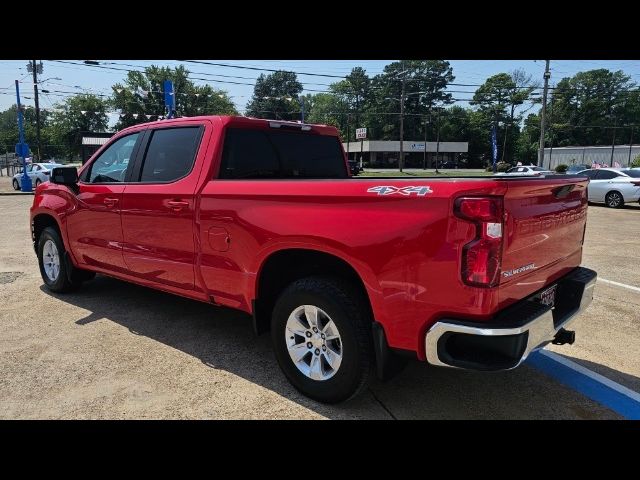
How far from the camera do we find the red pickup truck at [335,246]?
7.84 ft

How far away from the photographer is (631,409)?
120 inches

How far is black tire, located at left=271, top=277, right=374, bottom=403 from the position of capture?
2.82 m

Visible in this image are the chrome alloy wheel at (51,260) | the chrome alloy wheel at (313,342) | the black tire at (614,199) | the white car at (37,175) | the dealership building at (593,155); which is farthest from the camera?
the dealership building at (593,155)

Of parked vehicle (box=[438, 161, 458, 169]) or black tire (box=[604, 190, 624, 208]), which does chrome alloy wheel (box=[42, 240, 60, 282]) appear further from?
parked vehicle (box=[438, 161, 458, 169])

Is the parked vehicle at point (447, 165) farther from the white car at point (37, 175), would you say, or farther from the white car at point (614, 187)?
the white car at point (37, 175)

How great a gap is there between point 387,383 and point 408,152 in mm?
78381

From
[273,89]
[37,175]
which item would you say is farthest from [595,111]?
→ [37,175]

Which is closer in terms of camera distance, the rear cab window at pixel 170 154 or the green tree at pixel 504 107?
the rear cab window at pixel 170 154

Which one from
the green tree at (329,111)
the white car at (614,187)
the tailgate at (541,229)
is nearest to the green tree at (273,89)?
the green tree at (329,111)

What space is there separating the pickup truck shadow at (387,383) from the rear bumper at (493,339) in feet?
2.27

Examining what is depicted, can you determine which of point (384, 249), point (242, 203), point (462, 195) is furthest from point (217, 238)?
point (462, 195)

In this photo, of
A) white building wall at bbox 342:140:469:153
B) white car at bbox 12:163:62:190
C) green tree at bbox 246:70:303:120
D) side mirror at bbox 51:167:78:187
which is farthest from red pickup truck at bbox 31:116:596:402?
green tree at bbox 246:70:303:120

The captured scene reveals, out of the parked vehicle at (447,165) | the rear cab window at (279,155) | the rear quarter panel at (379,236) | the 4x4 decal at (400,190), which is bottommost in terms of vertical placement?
the parked vehicle at (447,165)
